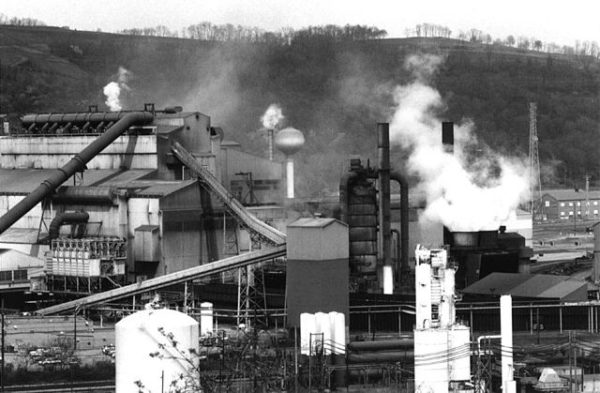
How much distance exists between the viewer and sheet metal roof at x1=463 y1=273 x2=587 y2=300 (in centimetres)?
5794

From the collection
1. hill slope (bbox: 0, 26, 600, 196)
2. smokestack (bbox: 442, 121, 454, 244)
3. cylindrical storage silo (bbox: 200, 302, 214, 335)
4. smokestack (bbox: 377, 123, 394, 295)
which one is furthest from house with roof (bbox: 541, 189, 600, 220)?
cylindrical storage silo (bbox: 200, 302, 214, 335)

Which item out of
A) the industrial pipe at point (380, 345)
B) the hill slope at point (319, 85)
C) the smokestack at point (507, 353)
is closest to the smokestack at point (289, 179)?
the hill slope at point (319, 85)

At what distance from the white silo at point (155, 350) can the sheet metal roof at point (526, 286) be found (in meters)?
29.1

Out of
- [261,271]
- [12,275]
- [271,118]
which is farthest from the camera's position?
[271,118]

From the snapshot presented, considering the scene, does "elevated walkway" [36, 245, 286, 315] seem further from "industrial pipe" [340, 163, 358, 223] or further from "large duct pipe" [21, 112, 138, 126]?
"large duct pipe" [21, 112, 138, 126]

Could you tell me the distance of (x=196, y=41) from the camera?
142250 mm

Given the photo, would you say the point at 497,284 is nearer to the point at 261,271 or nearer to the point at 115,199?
the point at 261,271

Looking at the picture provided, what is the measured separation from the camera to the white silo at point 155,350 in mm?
29531

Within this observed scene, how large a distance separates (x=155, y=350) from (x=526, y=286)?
31.6m

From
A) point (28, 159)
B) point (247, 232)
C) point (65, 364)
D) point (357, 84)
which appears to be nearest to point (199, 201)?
point (247, 232)

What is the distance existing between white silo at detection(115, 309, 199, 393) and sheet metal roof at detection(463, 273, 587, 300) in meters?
29.1

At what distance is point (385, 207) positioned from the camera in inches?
2707

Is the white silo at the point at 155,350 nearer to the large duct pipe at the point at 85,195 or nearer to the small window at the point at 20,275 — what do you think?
the large duct pipe at the point at 85,195

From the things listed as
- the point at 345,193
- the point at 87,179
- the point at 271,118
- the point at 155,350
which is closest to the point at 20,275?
the point at 87,179
